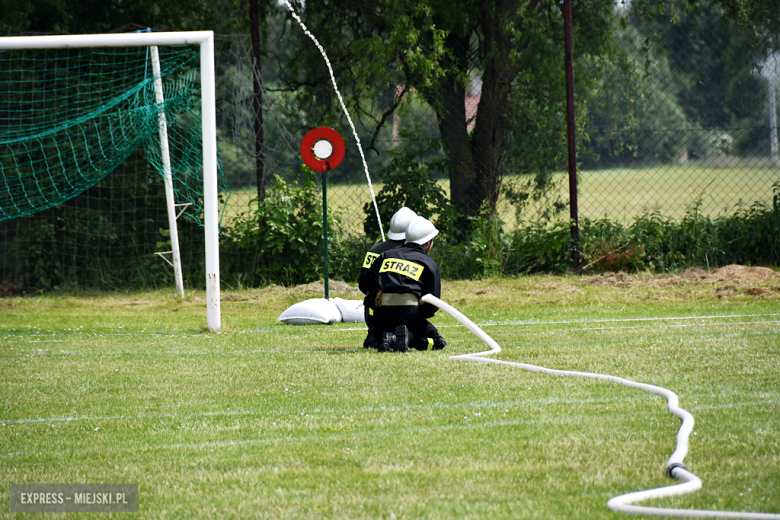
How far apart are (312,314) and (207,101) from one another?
253 cm

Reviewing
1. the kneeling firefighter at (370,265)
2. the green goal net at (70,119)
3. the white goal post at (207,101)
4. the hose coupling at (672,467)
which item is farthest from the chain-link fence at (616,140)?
the hose coupling at (672,467)

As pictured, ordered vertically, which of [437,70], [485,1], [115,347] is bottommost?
[115,347]

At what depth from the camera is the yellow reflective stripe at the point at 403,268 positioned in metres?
6.89

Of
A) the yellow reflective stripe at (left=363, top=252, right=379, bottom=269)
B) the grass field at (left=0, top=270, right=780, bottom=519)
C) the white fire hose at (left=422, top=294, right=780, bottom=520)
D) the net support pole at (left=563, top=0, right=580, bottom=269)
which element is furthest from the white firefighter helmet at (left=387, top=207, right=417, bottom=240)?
the net support pole at (left=563, top=0, right=580, bottom=269)

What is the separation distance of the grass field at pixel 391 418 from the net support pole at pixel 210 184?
1.29ft

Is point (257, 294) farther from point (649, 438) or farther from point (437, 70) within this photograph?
point (649, 438)

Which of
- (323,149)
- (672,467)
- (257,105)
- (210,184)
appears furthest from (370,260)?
(257,105)

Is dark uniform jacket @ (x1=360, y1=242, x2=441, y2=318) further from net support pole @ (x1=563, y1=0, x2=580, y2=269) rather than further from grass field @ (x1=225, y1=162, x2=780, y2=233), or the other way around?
grass field @ (x1=225, y1=162, x2=780, y2=233)

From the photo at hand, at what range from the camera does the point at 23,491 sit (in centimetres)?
356

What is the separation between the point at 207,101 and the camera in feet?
28.5

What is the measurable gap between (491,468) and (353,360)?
2941mm

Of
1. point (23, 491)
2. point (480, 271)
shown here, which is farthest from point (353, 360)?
point (480, 271)

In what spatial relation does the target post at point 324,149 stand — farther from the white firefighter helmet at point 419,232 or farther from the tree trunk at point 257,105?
the tree trunk at point 257,105

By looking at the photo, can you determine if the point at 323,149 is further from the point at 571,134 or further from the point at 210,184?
the point at 571,134
